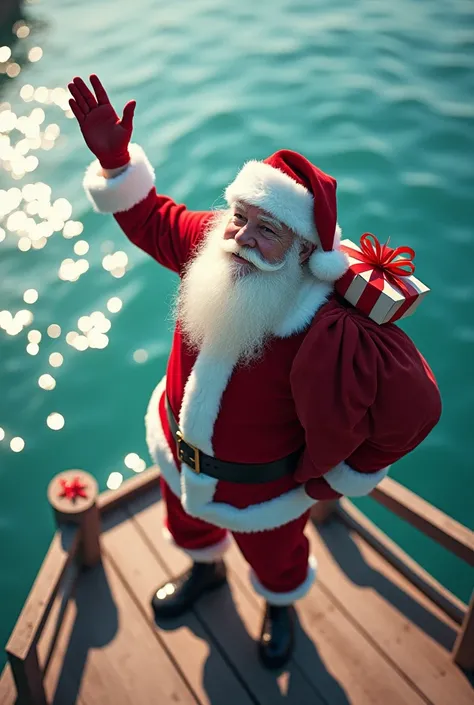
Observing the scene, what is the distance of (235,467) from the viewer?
1816 millimetres

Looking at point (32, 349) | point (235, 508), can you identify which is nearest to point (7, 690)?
point (235, 508)

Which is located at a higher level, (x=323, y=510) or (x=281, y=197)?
(x=281, y=197)

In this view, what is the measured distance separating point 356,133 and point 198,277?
372 cm

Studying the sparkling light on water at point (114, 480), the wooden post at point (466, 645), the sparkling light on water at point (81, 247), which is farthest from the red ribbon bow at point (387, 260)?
the sparkling light on water at point (81, 247)

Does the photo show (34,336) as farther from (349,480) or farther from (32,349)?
(349,480)

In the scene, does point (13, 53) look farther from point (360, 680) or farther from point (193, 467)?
point (360, 680)

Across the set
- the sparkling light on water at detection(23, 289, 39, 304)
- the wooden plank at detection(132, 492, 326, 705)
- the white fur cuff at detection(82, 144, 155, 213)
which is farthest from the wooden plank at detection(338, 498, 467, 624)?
the sparkling light on water at detection(23, 289, 39, 304)

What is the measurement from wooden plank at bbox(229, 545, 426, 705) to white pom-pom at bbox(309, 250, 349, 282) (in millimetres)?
1466

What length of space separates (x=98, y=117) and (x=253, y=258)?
66 centimetres

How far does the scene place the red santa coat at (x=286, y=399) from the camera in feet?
5.11

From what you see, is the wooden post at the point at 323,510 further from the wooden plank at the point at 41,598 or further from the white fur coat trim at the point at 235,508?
the wooden plank at the point at 41,598

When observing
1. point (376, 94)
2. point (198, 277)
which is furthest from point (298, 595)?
point (376, 94)

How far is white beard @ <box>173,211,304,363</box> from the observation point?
1627mm

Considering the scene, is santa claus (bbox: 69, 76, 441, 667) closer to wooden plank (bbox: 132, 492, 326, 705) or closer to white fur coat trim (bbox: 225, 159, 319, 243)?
white fur coat trim (bbox: 225, 159, 319, 243)
